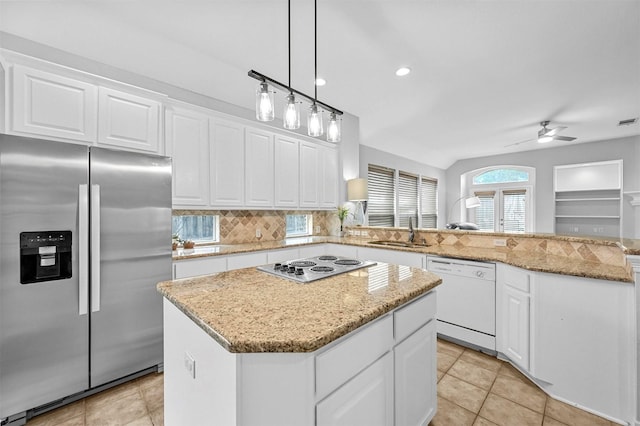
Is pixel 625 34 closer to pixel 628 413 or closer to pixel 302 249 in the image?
pixel 628 413

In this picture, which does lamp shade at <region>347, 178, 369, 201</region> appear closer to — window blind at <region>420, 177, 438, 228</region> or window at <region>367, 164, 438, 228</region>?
window at <region>367, 164, 438, 228</region>

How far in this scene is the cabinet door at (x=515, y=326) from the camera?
2.07 m

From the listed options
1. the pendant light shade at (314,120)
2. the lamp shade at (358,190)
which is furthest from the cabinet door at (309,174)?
the pendant light shade at (314,120)

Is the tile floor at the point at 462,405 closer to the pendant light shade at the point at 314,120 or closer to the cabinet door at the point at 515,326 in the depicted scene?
the cabinet door at the point at 515,326

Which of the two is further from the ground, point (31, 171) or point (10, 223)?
point (31, 171)

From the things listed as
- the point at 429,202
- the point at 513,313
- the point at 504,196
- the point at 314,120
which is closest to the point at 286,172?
the point at 314,120

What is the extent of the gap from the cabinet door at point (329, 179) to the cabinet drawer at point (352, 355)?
316 cm

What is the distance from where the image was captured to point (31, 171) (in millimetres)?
1704

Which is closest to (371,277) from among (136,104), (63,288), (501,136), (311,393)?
(311,393)

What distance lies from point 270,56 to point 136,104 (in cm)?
130

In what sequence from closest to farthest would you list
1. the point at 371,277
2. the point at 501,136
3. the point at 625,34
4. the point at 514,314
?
1. the point at 371,277
2. the point at 514,314
3. the point at 625,34
4. the point at 501,136

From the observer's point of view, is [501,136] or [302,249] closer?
[302,249]

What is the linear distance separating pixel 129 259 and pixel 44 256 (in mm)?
461

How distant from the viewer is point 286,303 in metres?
1.15
